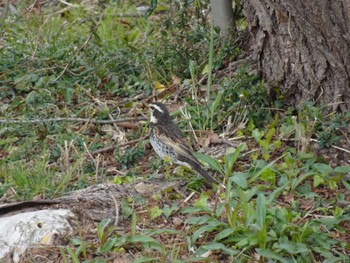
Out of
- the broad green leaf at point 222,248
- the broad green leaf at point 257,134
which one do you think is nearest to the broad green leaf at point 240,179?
the broad green leaf at point 257,134

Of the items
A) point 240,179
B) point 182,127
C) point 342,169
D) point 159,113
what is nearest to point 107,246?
point 240,179

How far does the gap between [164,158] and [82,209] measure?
4.17 feet

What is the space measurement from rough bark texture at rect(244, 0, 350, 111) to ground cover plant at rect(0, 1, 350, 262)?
17 cm

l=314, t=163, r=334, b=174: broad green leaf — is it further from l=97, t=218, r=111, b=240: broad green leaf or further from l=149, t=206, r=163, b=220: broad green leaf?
l=97, t=218, r=111, b=240: broad green leaf

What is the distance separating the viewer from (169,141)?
8453mm

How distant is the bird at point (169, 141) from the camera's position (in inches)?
314

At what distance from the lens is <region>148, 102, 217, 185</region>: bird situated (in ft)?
26.2

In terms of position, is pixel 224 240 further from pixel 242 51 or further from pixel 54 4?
pixel 54 4

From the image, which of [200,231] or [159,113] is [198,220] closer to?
[200,231]

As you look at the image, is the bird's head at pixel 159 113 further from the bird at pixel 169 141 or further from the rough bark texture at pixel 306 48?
the rough bark texture at pixel 306 48

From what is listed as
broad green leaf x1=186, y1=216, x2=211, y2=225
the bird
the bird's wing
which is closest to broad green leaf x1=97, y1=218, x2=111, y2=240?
broad green leaf x1=186, y1=216, x2=211, y2=225

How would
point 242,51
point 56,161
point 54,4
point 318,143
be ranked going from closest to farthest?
point 318,143, point 56,161, point 242,51, point 54,4

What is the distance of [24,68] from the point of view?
1064 centimetres

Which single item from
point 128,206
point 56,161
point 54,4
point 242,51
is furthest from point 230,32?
point 54,4
